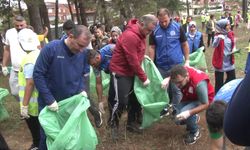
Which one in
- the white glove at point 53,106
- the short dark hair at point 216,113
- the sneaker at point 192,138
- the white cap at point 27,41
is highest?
the white cap at point 27,41

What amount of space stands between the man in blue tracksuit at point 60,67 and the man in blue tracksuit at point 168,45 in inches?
65.3

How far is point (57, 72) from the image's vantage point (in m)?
3.53

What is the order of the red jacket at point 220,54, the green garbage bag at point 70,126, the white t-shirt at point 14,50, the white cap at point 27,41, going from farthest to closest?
the red jacket at point 220,54 < the white t-shirt at point 14,50 < the white cap at point 27,41 < the green garbage bag at point 70,126

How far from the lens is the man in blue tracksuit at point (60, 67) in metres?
3.42

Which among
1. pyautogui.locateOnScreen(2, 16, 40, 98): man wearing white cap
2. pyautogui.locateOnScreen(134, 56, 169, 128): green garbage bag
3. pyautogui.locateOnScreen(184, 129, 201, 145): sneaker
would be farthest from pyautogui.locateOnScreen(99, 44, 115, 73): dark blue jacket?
pyautogui.locateOnScreen(184, 129, 201, 145): sneaker

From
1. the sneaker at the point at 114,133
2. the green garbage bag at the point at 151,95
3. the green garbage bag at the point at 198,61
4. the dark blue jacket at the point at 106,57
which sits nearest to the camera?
the green garbage bag at the point at 151,95

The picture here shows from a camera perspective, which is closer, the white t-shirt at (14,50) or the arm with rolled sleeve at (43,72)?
the arm with rolled sleeve at (43,72)

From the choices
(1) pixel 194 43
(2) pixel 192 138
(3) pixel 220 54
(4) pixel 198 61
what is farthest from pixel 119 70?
(1) pixel 194 43

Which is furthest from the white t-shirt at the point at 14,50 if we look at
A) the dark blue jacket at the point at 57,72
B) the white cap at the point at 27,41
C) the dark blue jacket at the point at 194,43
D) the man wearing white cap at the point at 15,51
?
the dark blue jacket at the point at 194,43

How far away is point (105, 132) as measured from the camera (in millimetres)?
4992

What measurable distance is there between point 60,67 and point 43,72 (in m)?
0.16

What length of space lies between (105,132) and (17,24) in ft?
5.89

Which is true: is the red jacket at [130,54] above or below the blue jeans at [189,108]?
above

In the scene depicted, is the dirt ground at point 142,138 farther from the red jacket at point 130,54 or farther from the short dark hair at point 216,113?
the short dark hair at point 216,113
